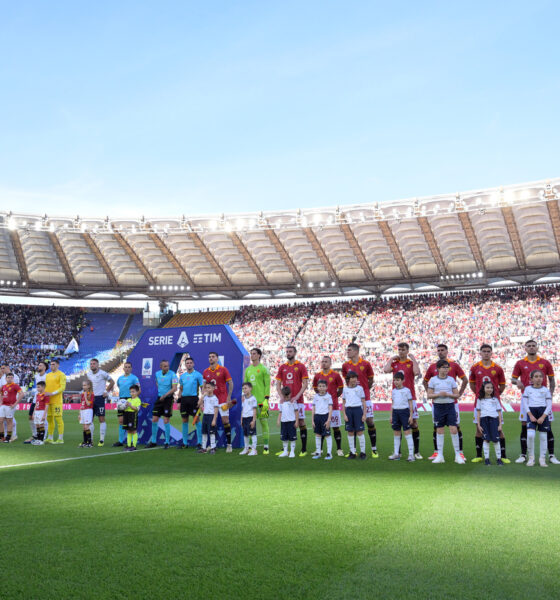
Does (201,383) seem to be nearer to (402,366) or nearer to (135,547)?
(402,366)

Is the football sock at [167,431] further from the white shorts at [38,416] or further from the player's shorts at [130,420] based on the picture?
the white shorts at [38,416]

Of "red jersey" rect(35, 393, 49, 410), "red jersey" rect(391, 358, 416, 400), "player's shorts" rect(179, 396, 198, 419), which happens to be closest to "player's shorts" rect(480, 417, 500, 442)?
"red jersey" rect(391, 358, 416, 400)

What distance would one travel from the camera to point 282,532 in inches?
210

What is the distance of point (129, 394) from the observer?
43.2 feet

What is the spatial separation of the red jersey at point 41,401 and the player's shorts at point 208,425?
4370mm

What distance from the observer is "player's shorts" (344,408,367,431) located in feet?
34.3

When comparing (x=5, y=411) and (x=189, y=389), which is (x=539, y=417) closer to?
(x=189, y=389)

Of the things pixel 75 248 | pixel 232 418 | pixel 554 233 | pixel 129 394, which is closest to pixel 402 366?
pixel 232 418

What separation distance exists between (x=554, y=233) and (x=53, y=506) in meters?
34.5

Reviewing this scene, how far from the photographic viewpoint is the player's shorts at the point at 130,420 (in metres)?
12.5

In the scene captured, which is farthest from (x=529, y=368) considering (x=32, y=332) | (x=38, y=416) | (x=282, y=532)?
(x=32, y=332)

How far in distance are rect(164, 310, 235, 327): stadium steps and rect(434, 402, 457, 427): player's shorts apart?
38113mm

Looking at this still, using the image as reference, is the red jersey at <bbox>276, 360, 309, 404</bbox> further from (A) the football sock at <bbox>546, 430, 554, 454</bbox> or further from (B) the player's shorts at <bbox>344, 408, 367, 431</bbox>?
(A) the football sock at <bbox>546, 430, 554, 454</bbox>

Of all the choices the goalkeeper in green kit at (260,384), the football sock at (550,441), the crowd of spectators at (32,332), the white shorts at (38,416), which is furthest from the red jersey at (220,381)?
the crowd of spectators at (32,332)
